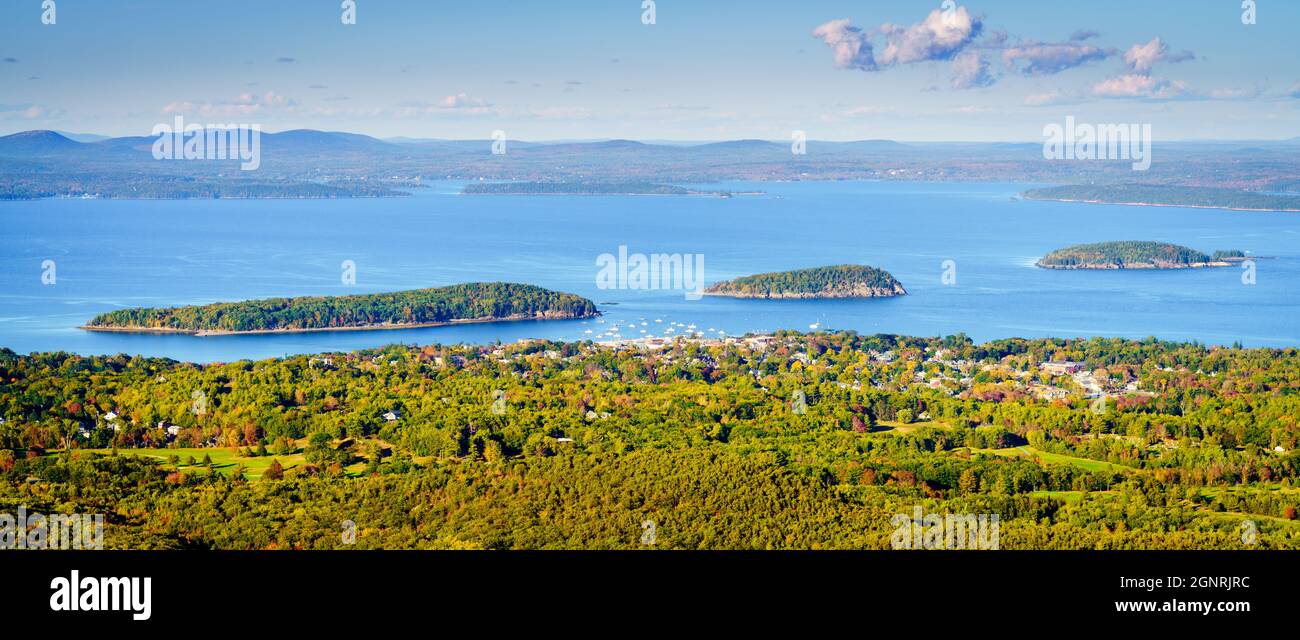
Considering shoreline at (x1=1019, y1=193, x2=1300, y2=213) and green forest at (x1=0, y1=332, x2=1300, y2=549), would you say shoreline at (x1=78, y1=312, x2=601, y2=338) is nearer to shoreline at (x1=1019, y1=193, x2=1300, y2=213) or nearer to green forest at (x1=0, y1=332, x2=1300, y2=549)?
green forest at (x1=0, y1=332, x2=1300, y2=549)

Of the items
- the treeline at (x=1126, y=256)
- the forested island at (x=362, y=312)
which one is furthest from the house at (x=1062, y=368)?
the treeline at (x=1126, y=256)

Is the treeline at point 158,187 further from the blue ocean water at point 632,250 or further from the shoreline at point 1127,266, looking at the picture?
the shoreline at point 1127,266

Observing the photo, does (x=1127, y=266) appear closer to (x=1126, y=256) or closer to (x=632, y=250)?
(x=1126, y=256)

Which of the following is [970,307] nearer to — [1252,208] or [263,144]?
[1252,208]

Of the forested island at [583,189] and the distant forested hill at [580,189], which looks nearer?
the forested island at [583,189]

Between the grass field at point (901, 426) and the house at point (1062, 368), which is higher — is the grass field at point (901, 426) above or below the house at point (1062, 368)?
below
